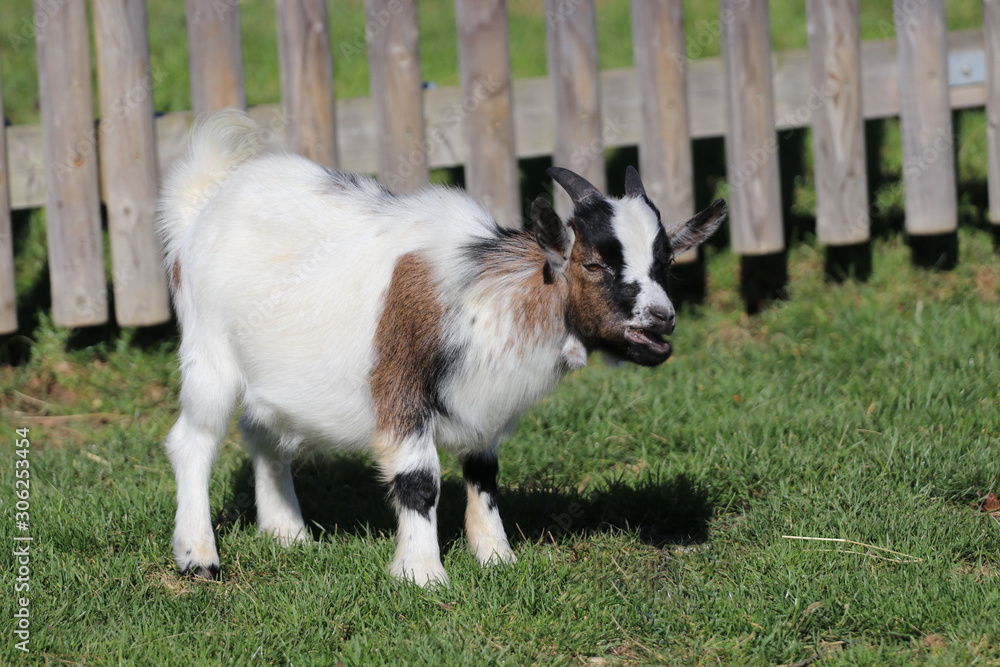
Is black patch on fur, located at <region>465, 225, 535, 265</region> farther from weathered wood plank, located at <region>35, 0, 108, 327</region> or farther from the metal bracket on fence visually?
the metal bracket on fence

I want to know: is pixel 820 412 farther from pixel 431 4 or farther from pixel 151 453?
pixel 431 4

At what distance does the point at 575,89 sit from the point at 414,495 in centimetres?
293

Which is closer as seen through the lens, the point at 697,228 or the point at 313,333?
the point at 697,228

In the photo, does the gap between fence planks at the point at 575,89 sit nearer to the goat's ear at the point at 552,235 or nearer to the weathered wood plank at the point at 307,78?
the weathered wood plank at the point at 307,78

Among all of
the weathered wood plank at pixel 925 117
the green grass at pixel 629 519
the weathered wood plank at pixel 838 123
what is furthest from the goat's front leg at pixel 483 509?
the weathered wood plank at pixel 925 117

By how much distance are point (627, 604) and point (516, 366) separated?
910 mm

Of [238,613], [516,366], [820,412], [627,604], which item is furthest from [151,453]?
[820,412]

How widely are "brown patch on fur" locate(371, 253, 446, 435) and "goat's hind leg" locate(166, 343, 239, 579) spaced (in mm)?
700

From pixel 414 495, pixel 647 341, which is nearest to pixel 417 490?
pixel 414 495

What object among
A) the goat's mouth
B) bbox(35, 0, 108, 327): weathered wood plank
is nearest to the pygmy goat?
the goat's mouth

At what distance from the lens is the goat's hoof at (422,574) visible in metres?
3.69

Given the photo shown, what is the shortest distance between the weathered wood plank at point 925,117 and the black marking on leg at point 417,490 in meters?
3.79

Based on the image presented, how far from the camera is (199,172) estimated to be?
444 centimetres

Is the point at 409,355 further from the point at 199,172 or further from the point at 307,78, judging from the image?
the point at 307,78
